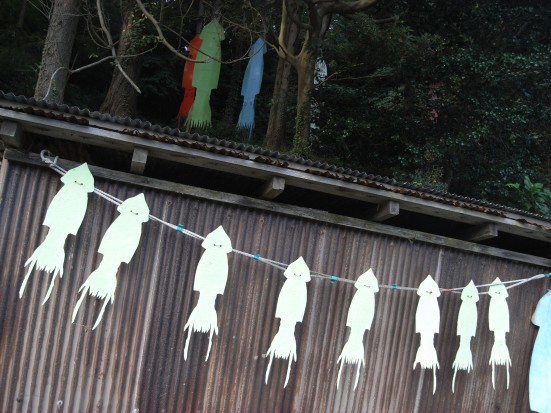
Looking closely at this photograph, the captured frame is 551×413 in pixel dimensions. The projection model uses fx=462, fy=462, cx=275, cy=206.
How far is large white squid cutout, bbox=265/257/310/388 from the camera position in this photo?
5.26 metres

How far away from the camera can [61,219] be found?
15.1 ft

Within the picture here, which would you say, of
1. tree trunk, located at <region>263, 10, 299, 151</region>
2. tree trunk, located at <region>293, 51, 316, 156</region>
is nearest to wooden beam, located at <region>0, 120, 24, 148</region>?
tree trunk, located at <region>293, 51, 316, 156</region>

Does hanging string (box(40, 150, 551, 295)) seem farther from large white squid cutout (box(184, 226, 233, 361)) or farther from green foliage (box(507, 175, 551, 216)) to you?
green foliage (box(507, 175, 551, 216))

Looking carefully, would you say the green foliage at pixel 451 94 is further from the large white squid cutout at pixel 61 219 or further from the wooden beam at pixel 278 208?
the large white squid cutout at pixel 61 219

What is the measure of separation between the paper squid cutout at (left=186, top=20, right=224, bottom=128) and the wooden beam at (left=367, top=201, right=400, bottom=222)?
39.7 ft

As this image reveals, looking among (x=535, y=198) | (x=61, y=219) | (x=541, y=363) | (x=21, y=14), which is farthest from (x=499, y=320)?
(x=21, y=14)

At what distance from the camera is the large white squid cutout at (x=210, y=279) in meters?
4.99

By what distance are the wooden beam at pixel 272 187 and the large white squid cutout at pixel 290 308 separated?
2.72 feet

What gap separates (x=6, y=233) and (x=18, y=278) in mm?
463

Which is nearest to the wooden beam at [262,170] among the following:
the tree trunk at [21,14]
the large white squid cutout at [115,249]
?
the large white squid cutout at [115,249]

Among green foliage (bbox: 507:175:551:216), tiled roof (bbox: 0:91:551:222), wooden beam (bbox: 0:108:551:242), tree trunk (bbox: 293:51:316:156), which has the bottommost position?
wooden beam (bbox: 0:108:551:242)

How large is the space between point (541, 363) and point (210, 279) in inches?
186

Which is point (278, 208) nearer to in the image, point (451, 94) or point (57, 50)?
point (57, 50)

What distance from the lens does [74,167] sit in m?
4.67
